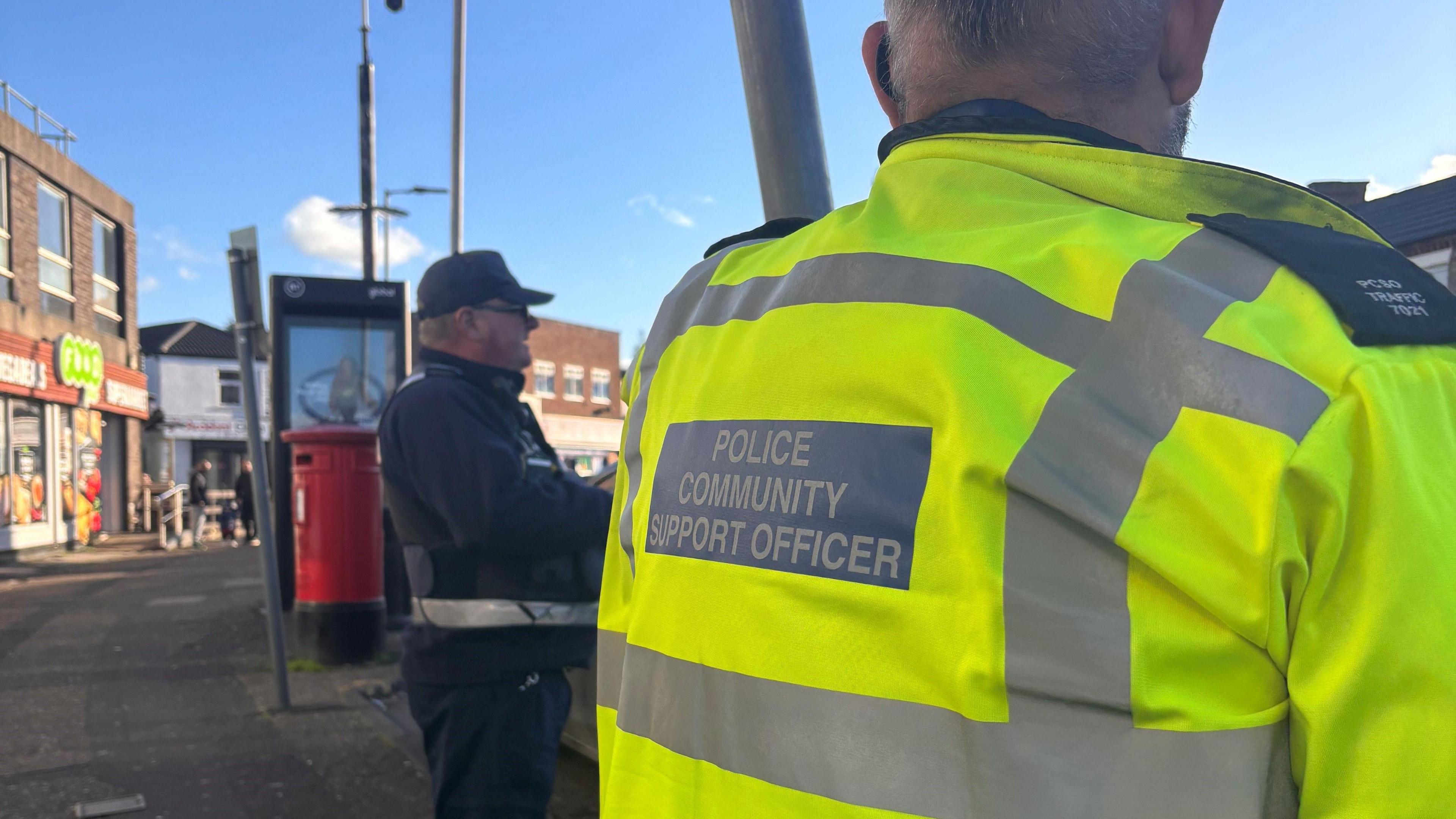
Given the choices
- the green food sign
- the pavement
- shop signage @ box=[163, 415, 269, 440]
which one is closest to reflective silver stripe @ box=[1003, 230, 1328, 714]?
the pavement

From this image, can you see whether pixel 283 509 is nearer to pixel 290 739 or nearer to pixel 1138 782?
pixel 290 739

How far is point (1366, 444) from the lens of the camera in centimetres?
72

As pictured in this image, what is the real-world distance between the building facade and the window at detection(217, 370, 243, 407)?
2cm

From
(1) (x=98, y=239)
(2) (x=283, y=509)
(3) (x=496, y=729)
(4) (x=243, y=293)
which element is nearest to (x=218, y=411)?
(1) (x=98, y=239)

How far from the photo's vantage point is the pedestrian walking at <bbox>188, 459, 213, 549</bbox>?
2075cm

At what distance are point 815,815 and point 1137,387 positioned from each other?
19.1 inches

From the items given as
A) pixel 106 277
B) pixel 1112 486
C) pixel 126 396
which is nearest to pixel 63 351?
pixel 106 277

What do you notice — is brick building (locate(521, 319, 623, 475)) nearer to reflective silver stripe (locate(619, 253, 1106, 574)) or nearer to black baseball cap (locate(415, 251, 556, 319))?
black baseball cap (locate(415, 251, 556, 319))

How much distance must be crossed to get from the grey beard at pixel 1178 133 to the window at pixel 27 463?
19723mm

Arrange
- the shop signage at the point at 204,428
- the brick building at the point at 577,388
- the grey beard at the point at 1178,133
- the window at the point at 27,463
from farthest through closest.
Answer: the brick building at the point at 577,388
the shop signage at the point at 204,428
the window at the point at 27,463
the grey beard at the point at 1178,133

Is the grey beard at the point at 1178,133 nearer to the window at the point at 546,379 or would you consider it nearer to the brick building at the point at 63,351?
the brick building at the point at 63,351

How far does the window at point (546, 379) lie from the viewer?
48438 mm

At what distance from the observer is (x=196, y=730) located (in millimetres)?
5785

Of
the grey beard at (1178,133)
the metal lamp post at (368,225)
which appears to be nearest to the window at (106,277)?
the metal lamp post at (368,225)
